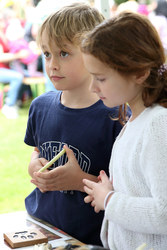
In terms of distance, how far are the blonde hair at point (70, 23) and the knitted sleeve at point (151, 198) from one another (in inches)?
17.3

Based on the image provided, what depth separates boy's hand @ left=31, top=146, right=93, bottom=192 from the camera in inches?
51.9

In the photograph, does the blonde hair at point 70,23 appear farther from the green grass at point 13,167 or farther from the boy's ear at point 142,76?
the green grass at point 13,167

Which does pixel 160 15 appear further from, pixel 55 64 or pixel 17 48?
pixel 55 64

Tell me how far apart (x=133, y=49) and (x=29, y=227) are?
65 cm

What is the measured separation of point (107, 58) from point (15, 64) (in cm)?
550

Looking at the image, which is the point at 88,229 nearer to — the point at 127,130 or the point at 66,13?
the point at 127,130

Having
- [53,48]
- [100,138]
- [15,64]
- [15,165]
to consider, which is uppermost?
[53,48]

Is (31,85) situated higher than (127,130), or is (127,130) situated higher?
(127,130)

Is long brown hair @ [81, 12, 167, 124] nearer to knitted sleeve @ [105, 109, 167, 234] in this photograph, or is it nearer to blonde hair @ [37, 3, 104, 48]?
knitted sleeve @ [105, 109, 167, 234]

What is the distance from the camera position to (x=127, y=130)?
43.7 inches

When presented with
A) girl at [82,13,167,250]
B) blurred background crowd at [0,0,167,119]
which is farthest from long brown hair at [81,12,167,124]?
blurred background crowd at [0,0,167,119]

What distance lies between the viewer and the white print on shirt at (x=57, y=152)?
1.38 m

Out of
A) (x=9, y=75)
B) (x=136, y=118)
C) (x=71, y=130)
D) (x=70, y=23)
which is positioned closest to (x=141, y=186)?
(x=136, y=118)

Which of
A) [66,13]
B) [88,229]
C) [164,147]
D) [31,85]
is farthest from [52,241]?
[31,85]
